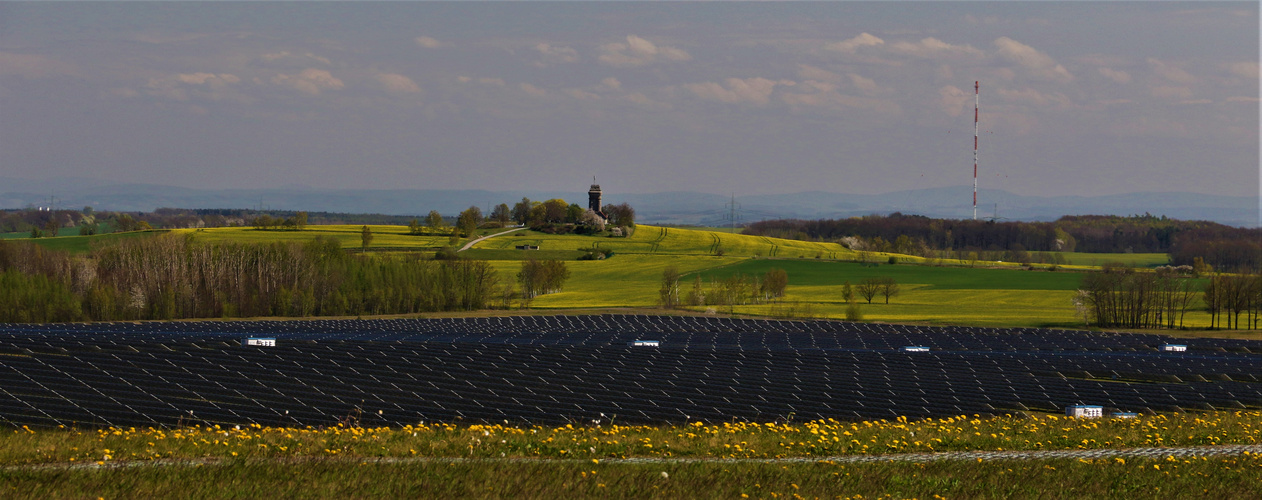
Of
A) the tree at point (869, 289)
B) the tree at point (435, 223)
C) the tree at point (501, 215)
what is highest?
the tree at point (501, 215)

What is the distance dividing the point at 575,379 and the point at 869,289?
58.9 metres

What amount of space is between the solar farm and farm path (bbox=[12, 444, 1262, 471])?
926 centimetres

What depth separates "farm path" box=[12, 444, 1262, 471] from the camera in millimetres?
12531

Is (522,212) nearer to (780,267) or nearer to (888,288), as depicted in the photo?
(780,267)

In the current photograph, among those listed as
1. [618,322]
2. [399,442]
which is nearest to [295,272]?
[618,322]

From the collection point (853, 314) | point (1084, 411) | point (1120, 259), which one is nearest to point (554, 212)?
point (853, 314)

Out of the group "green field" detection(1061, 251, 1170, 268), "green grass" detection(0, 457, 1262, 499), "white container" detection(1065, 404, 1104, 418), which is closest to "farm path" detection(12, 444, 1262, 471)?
"green grass" detection(0, 457, 1262, 499)

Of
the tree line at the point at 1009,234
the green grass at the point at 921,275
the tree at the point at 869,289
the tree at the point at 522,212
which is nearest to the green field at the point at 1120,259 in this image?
the tree line at the point at 1009,234

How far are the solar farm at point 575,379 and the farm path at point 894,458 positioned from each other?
926cm

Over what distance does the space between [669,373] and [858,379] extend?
23.2ft

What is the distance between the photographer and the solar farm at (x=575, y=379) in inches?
1093

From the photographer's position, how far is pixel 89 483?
10945 mm

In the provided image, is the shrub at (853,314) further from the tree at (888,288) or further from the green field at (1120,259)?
the green field at (1120,259)

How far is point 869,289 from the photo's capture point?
89.1m
